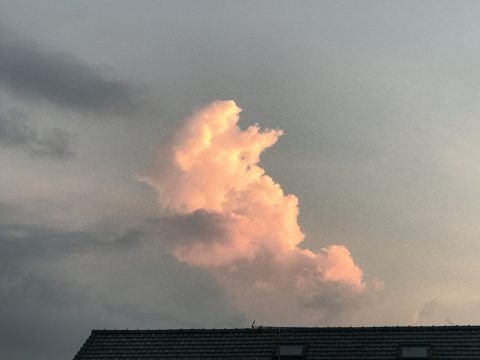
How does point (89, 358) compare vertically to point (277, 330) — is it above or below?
below

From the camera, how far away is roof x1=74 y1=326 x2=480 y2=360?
43.4m

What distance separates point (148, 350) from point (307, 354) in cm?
965

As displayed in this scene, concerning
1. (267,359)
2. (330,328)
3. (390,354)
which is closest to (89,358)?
(267,359)

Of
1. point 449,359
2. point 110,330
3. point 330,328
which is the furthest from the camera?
point 110,330

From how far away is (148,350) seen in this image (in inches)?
1845

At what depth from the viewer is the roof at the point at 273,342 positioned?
43.4 meters

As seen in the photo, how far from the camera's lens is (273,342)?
150 feet

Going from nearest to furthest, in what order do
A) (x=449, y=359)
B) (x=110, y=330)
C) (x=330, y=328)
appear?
(x=449, y=359) → (x=330, y=328) → (x=110, y=330)

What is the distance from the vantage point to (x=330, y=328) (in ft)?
151

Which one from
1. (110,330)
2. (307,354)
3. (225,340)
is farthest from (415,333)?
(110,330)

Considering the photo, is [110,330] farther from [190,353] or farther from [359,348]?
[359,348]

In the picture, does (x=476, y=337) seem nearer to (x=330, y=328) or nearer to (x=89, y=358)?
(x=330, y=328)

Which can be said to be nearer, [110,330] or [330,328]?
[330,328]

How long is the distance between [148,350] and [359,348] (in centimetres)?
1248
